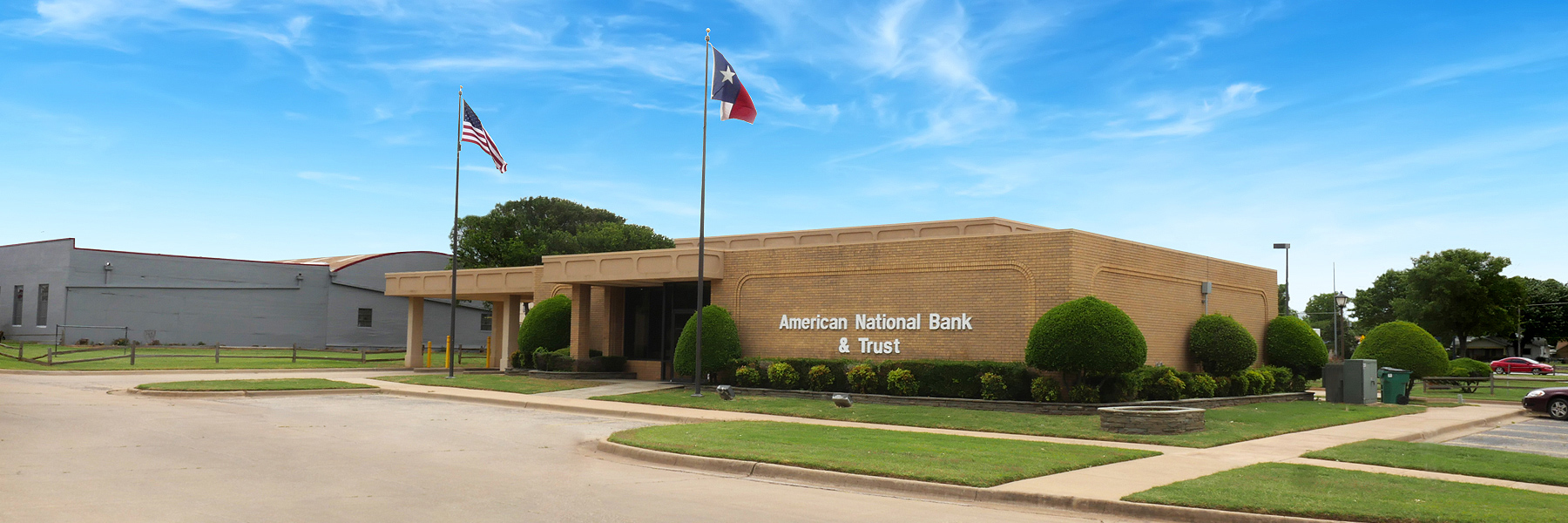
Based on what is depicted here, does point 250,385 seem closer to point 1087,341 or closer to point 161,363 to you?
point 161,363

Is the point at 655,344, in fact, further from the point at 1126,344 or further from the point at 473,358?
the point at 473,358

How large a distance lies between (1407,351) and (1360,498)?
77.9ft

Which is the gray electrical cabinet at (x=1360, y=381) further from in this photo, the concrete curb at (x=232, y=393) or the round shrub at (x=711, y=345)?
the concrete curb at (x=232, y=393)

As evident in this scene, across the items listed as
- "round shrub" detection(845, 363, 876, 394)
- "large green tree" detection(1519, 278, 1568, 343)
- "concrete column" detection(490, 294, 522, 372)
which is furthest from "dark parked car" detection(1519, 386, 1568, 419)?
"large green tree" detection(1519, 278, 1568, 343)

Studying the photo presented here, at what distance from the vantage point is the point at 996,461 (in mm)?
12453

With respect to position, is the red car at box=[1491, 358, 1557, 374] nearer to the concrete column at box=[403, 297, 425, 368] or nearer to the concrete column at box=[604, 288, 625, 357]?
the concrete column at box=[604, 288, 625, 357]

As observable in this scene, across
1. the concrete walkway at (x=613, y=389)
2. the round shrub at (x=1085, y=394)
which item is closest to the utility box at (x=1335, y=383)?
the round shrub at (x=1085, y=394)

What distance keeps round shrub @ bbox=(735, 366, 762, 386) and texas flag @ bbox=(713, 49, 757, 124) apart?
6649 mm

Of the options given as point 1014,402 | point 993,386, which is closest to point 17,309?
point 993,386

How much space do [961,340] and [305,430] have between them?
14.6 meters

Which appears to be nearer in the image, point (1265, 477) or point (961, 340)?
point (1265, 477)

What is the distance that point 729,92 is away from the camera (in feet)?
79.8

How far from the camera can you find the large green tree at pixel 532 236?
202 feet

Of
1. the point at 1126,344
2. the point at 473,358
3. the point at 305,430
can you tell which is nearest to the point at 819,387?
the point at 1126,344
